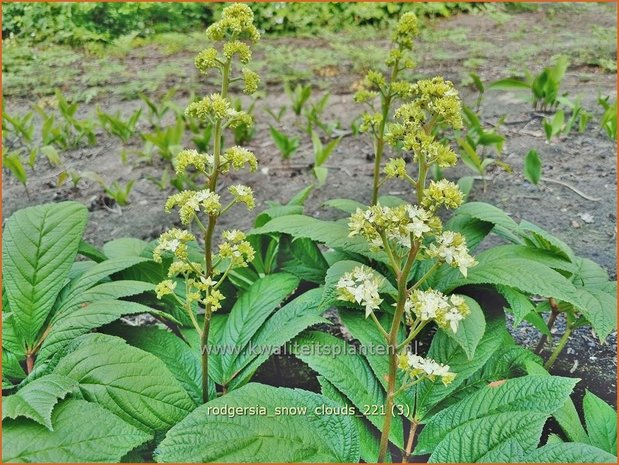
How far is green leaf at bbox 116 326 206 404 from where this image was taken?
226 cm

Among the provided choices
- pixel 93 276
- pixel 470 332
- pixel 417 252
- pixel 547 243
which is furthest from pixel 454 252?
pixel 93 276

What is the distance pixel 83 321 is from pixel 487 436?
137cm

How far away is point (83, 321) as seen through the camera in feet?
7.19

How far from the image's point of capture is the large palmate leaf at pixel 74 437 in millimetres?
1736

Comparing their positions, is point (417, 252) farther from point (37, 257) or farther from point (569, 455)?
point (37, 257)

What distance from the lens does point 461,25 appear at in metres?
7.65

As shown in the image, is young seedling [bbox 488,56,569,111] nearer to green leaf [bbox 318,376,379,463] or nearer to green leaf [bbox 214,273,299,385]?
green leaf [bbox 214,273,299,385]

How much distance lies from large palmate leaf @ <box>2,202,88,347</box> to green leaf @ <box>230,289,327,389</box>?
2.49 ft

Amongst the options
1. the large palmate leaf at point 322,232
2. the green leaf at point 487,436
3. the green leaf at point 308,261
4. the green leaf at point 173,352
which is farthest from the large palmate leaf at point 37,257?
the green leaf at point 487,436

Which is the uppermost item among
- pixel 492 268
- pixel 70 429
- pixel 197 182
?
pixel 492 268

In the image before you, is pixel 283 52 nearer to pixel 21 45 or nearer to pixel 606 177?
pixel 21 45

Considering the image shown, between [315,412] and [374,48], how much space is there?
18.0ft

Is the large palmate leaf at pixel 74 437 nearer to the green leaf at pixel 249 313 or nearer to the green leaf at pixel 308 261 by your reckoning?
the green leaf at pixel 249 313

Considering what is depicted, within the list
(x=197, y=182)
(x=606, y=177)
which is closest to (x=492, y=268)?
(x=606, y=177)
